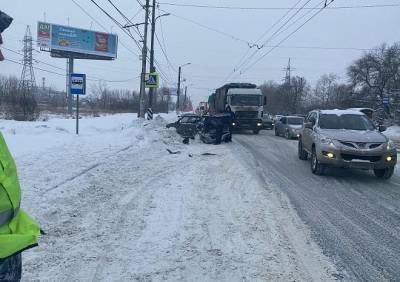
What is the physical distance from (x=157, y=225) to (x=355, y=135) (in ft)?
23.4

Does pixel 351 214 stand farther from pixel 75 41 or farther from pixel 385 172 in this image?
pixel 75 41

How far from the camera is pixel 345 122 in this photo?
12.6 meters

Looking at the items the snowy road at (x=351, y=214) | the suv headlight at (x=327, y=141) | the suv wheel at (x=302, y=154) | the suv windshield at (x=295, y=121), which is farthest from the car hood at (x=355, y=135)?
the suv windshield at (x=295, y=121)

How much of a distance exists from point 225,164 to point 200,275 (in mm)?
9182

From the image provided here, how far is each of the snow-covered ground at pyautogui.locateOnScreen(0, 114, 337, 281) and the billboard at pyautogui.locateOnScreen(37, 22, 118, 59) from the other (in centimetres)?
5364

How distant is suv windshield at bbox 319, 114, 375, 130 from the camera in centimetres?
1243

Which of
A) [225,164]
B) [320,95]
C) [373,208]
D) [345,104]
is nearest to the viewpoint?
[373,208]

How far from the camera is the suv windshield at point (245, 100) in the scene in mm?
30562

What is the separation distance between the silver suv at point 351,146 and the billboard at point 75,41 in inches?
2196

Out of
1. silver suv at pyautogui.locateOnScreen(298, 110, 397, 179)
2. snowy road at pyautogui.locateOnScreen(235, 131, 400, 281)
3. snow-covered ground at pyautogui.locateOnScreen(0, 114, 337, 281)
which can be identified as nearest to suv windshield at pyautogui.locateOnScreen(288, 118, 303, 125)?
snowy road at pyautogui.locateOnScreen(235, 131, 400, 281)

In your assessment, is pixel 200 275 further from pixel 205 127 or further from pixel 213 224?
pixel 205 127

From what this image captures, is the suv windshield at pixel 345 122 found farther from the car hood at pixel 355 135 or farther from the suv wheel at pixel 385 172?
the suv wheel at pixel 385 172

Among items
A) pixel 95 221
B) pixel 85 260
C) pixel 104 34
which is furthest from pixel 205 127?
pixel 104 34

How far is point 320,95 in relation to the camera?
363 feet
